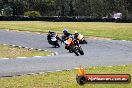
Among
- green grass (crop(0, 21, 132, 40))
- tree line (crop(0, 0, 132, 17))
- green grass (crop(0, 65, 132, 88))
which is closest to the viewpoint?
green grass (crop(0, 65, 132, 88))

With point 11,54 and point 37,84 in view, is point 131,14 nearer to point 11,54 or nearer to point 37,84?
point 11,54

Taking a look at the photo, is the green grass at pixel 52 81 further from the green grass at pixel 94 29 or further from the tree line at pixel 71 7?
the tree line at pixel 71 7

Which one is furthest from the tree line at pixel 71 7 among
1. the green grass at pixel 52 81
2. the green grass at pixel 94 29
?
the green grass at pixel 52 81

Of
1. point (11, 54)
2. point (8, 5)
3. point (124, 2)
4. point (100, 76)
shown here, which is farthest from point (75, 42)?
point (8, 5)

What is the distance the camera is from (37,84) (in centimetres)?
1192

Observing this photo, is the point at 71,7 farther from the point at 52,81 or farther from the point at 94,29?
the point at 52,81

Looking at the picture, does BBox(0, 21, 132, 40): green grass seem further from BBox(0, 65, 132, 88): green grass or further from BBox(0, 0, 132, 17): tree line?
BBox(0, 0, 132, 17): tree line

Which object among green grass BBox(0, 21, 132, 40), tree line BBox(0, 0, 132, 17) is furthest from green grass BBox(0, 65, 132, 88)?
tree line BBox(0, 0, 132, 17)

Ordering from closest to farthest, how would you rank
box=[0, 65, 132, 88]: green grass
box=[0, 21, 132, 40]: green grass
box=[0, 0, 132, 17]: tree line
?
box=[0, 65, 132, 88]: green grass, box=[0, 21, 132, 40]: green grass, box=[0, 0, 132, 17]: tree line

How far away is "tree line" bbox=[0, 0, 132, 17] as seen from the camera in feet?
321

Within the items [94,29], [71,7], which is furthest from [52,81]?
[71,7]

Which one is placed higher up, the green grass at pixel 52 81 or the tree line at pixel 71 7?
the green grass at pixel 52 81

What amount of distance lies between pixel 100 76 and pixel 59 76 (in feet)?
17.9

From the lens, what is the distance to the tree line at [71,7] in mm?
97812
